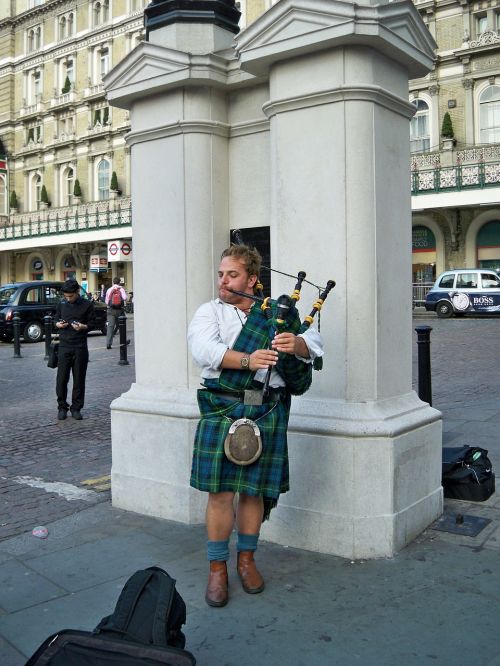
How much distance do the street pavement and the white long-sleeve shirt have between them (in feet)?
3.60

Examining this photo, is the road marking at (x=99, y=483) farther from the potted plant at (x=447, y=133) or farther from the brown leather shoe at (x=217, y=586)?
the potted plant at (x=447, y=133)

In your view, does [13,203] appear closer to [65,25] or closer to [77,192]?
[77,192]

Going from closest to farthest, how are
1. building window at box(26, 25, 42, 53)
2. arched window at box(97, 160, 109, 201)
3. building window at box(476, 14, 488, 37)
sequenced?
building window at box(476, 14, 488, 37), arched window at box(97, 160, 109, 201), building window at box(26, 25, 42, 53)

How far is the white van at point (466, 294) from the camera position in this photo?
85.0ft

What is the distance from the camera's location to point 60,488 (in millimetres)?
5953

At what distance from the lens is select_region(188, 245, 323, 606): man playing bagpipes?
344 cm

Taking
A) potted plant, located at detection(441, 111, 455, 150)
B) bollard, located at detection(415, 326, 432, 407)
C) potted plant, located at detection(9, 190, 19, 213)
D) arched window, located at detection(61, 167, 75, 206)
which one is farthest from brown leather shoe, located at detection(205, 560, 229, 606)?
potted plant, located at detection(9, 190, 19, 213)

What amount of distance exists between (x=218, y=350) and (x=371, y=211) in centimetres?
136

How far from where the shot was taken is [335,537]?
4.10 metres

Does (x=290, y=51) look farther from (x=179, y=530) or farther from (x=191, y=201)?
(x=179, y=530)

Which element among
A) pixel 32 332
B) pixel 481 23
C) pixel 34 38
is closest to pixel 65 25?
pixel 34 38

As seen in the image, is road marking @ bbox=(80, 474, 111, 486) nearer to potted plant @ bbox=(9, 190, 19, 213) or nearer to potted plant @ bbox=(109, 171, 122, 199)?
potted plant @ bbox=(109, 171, 122, 199)

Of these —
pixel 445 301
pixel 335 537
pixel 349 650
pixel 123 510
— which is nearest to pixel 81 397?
pixel 123 510

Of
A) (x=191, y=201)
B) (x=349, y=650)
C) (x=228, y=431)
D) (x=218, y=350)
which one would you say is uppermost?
(x=191, y=201)
